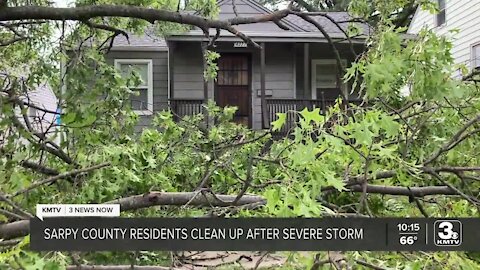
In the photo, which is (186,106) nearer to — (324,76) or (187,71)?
(187,71)

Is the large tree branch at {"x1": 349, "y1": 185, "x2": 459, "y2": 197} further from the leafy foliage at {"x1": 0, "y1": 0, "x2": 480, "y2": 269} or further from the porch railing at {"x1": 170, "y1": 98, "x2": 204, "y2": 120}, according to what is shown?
the porch railing at {"x1": 170, "y1": 98, "x2": 204, "y2": 120}

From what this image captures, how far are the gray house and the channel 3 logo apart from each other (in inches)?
430

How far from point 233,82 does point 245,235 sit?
468 inches

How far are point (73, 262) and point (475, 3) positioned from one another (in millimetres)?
12877

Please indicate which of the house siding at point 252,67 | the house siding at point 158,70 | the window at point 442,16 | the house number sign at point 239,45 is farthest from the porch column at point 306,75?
the window at point 442,16

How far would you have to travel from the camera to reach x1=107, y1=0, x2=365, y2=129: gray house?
13.3 meters

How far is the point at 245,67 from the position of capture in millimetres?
13789

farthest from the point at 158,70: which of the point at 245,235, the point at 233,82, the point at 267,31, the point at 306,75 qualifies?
the point at 245,235

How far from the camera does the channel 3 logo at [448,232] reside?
6.65 feet

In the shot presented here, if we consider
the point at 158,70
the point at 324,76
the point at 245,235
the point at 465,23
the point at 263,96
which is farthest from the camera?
the point at 158,70

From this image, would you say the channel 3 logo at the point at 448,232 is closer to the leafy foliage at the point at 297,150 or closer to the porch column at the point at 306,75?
the leafy foliage at the point at 297,150

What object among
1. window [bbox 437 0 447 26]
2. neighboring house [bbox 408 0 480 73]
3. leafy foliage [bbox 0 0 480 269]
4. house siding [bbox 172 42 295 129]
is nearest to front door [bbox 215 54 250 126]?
house siding [bbox 172 42 295 129]

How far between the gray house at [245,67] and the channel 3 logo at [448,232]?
1093cm

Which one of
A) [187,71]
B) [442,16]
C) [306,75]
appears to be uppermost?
[442,16]
